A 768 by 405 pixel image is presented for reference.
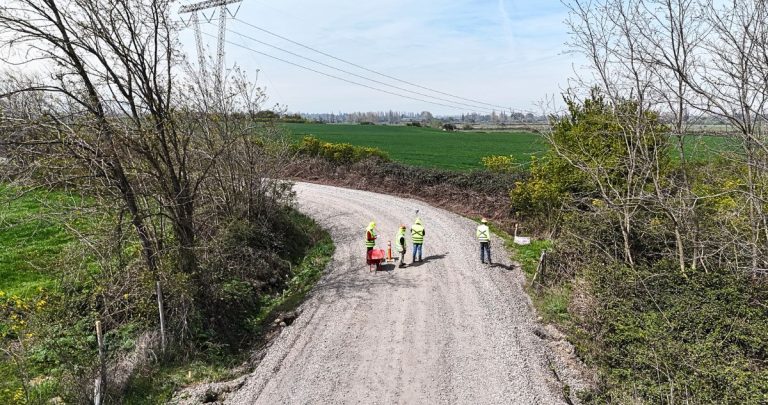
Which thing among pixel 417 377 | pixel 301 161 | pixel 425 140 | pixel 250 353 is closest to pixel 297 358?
pixel 250 353

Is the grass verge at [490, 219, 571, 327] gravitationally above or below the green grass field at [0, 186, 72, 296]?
below

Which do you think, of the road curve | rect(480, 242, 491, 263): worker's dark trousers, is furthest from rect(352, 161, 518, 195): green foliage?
rect(480, 242, 491, 263): worker's dark trousers

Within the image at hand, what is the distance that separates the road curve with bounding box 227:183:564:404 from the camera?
852 centimetres

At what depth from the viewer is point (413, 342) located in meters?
10.2

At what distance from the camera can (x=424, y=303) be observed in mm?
12156

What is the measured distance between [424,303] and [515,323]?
2394mm

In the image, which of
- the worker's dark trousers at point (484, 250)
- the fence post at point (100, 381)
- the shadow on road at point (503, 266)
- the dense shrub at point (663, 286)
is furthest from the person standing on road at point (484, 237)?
the fence post at point (100, 381)

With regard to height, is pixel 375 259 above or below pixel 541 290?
above

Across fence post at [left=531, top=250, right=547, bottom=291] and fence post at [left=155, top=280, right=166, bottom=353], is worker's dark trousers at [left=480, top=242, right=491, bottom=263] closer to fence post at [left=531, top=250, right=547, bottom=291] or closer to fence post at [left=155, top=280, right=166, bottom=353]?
fence post at [left=531, top=250, right=547, bottom=291]

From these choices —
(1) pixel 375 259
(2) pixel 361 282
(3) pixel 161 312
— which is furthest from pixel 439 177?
(3) pixel 161 312

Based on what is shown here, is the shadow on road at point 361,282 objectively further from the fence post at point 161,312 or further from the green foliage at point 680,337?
the green foliage at point 680,337

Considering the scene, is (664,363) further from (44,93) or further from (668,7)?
(44,93)

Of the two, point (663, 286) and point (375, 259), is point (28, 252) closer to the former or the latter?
point (375, 259)

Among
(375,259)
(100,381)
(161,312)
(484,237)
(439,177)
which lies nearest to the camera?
(100,381)
